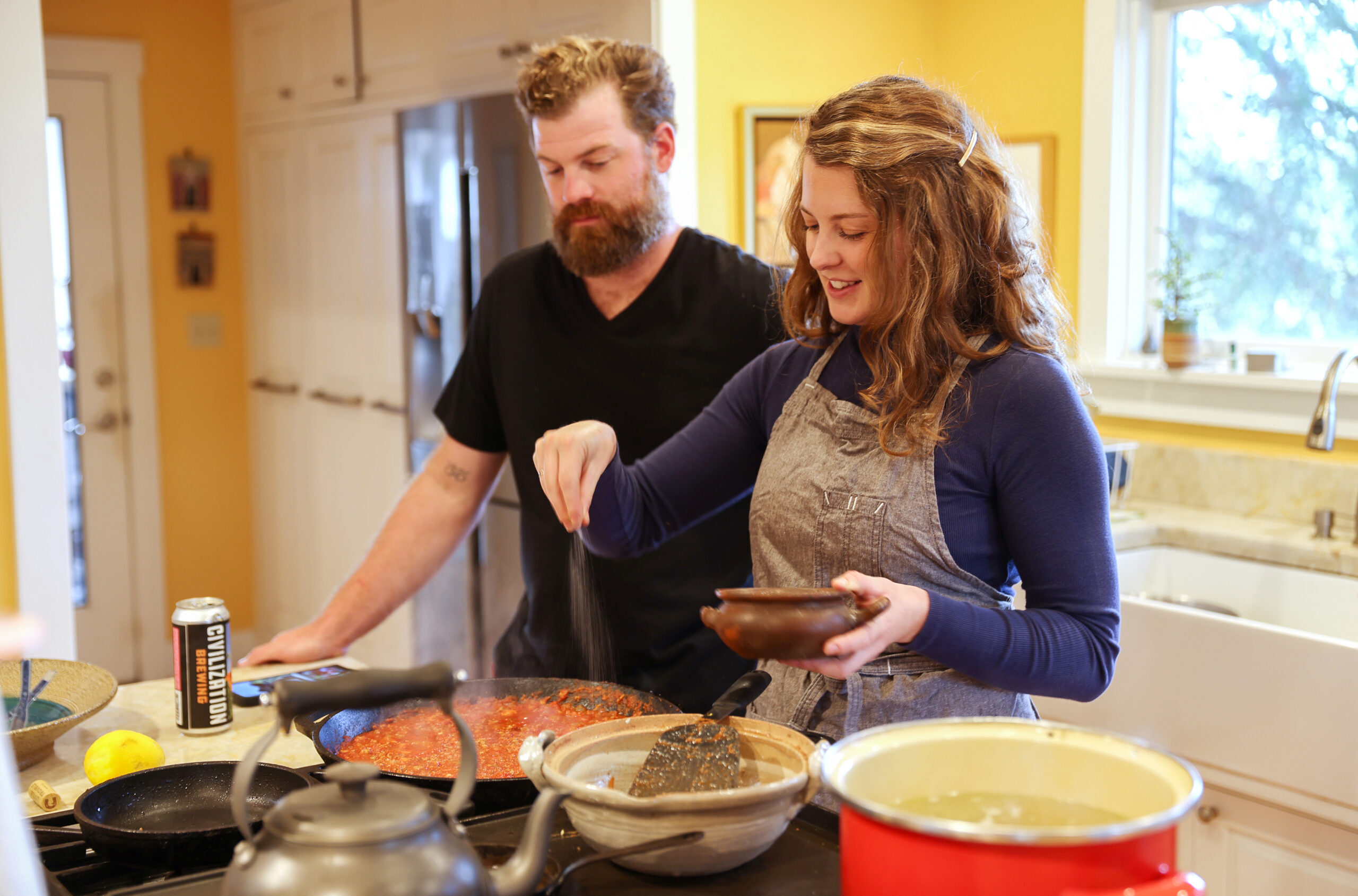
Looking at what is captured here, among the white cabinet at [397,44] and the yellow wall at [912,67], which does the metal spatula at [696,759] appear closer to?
the yellow wall at [912,67]

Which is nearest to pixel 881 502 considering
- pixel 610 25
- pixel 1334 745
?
pixel 1334 745

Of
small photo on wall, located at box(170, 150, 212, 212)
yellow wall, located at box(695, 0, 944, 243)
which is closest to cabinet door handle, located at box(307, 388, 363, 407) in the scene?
small photo on wall, located at box(170, 150, 212, 212)

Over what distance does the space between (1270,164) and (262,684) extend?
2.44 metres

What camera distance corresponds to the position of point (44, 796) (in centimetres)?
118

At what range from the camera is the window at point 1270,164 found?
2.62 meters

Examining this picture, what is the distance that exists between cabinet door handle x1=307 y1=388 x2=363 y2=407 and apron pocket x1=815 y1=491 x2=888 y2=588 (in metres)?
2.84

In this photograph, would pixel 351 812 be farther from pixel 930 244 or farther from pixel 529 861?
pixel 930 244

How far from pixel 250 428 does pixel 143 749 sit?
3.65 meters

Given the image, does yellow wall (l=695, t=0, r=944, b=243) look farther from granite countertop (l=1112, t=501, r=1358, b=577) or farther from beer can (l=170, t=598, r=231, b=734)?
beer can (l=170, t=598, r=231, b=734)

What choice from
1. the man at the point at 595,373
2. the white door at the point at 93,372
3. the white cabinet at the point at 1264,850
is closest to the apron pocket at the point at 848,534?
the man at the point at 595,373

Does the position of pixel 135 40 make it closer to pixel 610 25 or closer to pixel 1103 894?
pixel 610 25

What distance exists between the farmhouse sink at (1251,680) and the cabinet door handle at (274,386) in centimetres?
296

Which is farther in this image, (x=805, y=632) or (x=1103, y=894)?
(x=805, y=632)

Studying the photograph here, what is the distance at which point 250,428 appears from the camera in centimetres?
471
